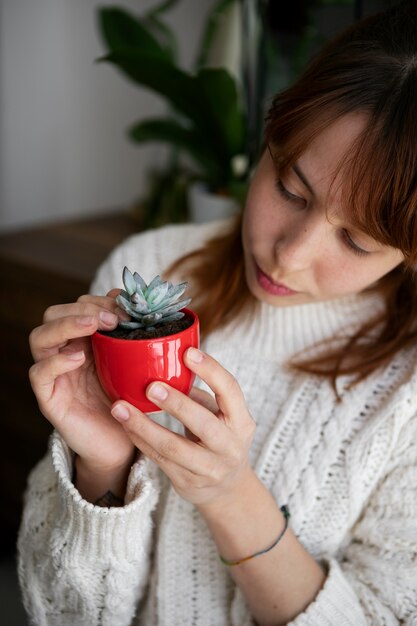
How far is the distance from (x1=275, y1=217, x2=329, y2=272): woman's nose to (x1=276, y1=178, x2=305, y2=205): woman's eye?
37 mm

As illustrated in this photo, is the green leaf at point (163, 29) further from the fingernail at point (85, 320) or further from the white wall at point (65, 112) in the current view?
the fingernail at point (85, 320)

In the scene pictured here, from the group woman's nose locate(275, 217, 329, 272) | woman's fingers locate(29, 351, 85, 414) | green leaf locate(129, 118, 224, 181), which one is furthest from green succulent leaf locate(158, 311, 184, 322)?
green leaf locate(129, 118, 224, 181)

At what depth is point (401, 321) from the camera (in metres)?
1.12

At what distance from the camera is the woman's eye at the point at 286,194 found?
932mm

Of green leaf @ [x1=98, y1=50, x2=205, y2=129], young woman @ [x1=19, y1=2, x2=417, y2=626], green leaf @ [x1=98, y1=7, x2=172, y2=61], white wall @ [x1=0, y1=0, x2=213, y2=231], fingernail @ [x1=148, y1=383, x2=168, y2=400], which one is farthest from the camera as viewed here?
white wall @ [x1=0, y1=0, x2=213, y2=231]

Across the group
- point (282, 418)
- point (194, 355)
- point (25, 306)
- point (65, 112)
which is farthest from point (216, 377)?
point (65, 112)

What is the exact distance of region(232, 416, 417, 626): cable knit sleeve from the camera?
0.95 m

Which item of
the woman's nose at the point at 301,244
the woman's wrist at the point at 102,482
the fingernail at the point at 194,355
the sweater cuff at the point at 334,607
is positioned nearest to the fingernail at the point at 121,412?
the fingernail at the point at 194,355

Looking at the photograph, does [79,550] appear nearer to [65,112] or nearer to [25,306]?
[25,306]

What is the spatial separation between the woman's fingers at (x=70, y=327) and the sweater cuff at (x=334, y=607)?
1.76 feet

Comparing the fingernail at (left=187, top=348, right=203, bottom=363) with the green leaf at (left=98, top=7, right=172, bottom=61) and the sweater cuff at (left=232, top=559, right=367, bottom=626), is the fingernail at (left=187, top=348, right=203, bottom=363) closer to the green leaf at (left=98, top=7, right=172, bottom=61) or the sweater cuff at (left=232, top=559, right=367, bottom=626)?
the sweater cuff at (left=232, top=559, right=367, bottom=626)

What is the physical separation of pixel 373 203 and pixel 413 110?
0.13m

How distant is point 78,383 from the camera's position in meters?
0.89

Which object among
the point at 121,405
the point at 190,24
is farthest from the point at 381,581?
the point at 190,24
